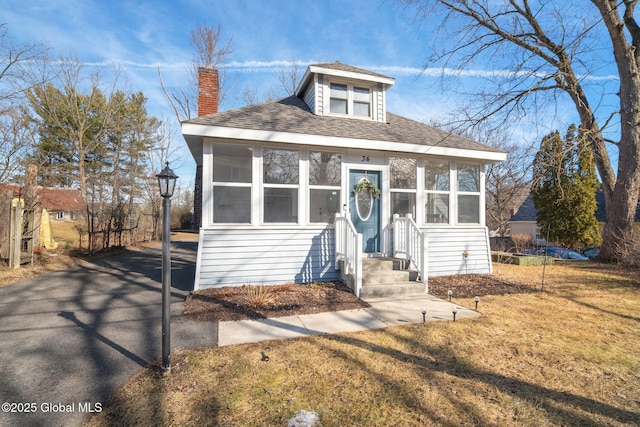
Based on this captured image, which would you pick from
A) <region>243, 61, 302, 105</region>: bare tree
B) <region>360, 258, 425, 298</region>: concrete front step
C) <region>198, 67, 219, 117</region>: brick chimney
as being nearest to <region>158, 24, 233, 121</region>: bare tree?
<region>243, 61, 302, 105</region>: bare tree

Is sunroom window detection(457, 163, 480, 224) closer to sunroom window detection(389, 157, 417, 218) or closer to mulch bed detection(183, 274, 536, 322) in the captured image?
sunroom window detection(389, 157, 417, 218)

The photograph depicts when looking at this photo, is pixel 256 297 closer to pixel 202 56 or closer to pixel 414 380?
pixel 414 380

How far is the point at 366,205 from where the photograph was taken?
686 cm

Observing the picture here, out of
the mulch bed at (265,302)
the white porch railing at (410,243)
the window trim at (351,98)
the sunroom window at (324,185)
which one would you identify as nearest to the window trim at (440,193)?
the white porch railing at (410,243)

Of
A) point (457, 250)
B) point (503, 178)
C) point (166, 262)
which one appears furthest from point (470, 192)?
point (503, 178)

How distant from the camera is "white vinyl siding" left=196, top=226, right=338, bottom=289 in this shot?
582 centimetres

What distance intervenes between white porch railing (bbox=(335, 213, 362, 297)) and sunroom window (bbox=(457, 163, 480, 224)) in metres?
3.62

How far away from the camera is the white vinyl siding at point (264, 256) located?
5.82 metres

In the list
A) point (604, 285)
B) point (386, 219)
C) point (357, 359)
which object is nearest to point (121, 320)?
point (357, 359)

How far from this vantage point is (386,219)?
22.8 ft

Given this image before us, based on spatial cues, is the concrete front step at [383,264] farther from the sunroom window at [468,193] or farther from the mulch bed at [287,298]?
the sunroom window at [468,193]

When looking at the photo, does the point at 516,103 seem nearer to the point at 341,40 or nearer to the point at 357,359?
the point at 341,40

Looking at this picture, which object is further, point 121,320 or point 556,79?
point 556,79

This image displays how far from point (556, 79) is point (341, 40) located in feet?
26.3
